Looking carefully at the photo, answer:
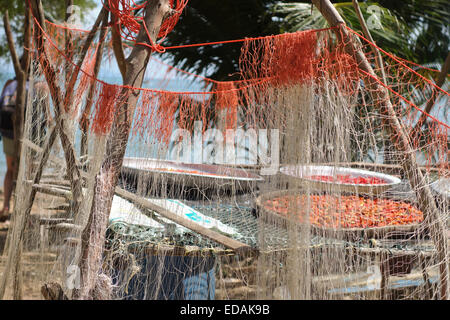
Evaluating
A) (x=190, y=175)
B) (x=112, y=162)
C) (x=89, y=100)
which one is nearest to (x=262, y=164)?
(x=190, y=175)

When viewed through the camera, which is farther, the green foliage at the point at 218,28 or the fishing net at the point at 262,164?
the green foliage at the point at 218,28

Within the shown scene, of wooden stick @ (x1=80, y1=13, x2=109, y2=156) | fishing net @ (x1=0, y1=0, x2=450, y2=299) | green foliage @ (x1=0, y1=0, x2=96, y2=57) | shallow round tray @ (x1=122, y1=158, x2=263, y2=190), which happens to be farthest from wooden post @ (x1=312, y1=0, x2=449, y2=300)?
green foliage @ (x1=0, y1=0, x2=96, y2=57)

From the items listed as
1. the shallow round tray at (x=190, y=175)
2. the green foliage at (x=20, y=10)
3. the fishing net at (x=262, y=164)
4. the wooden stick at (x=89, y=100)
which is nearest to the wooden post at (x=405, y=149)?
the fishing net at (x=262, y=164)

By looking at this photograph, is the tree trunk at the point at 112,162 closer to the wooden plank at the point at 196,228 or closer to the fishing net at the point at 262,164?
the fishing net at the point at 262,164

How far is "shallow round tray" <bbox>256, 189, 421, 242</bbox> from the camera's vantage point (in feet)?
5.52

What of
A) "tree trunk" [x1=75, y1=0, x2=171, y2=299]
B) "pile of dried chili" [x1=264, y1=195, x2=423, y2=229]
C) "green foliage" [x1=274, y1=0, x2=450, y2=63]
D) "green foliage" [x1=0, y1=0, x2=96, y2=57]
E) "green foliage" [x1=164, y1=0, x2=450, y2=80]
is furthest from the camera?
"green foliage" [x1=0, y1=0, x2=96, y2=57]

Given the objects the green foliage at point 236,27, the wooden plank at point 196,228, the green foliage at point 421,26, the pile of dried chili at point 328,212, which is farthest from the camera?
the green foliage at point 236,27

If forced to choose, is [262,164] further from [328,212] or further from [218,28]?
[218,28]

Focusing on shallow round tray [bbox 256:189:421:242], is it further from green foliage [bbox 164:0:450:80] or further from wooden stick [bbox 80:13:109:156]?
green foliage [bbox 164:0:450:80]

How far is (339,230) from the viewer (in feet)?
5.50

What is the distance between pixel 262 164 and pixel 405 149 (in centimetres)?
62

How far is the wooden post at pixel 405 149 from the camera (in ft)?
5.44

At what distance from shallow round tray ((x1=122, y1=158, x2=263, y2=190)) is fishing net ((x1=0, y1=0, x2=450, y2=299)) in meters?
0.02
